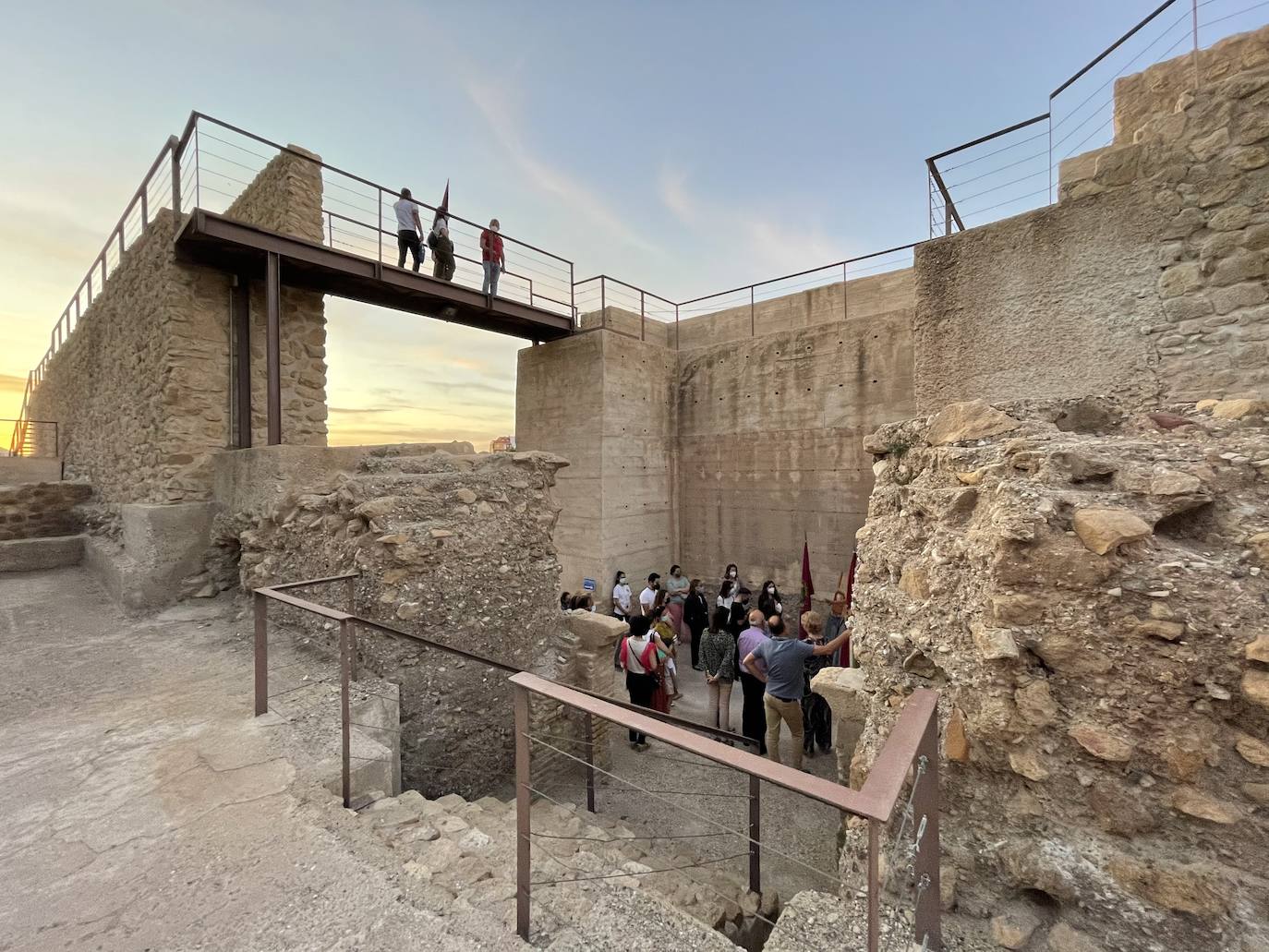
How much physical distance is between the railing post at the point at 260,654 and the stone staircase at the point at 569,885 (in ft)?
4.00

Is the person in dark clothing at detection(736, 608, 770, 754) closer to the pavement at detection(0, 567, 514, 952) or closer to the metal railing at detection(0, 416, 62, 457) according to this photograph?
the pavement at detection(0, 567, 514, 952)

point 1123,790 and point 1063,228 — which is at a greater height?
point 1063,228

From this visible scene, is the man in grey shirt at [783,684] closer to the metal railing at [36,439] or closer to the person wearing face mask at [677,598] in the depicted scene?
the person wearing face mask at [677,598]

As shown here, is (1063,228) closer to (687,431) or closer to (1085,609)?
(1085,609)

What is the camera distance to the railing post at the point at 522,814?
1.83m

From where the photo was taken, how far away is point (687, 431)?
12.1 meters

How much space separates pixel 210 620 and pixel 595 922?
5.53 m

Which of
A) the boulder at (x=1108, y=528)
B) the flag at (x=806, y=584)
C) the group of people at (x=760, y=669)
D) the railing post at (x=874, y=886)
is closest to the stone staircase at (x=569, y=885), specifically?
the railing post at (x=874, y=886)

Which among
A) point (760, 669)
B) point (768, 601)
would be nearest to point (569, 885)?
point (760, 669)

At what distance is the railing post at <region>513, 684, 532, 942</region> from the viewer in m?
1.83

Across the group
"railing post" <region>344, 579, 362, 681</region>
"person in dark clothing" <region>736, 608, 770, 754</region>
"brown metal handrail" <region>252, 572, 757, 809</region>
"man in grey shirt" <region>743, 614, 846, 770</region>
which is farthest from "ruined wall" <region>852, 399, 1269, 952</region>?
"railing post" <region>344, 579, 362, 681</region>

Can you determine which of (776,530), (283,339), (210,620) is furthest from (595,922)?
(776,530)

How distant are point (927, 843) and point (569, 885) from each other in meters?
1.48

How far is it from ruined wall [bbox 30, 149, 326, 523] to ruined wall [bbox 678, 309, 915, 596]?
285 inches
